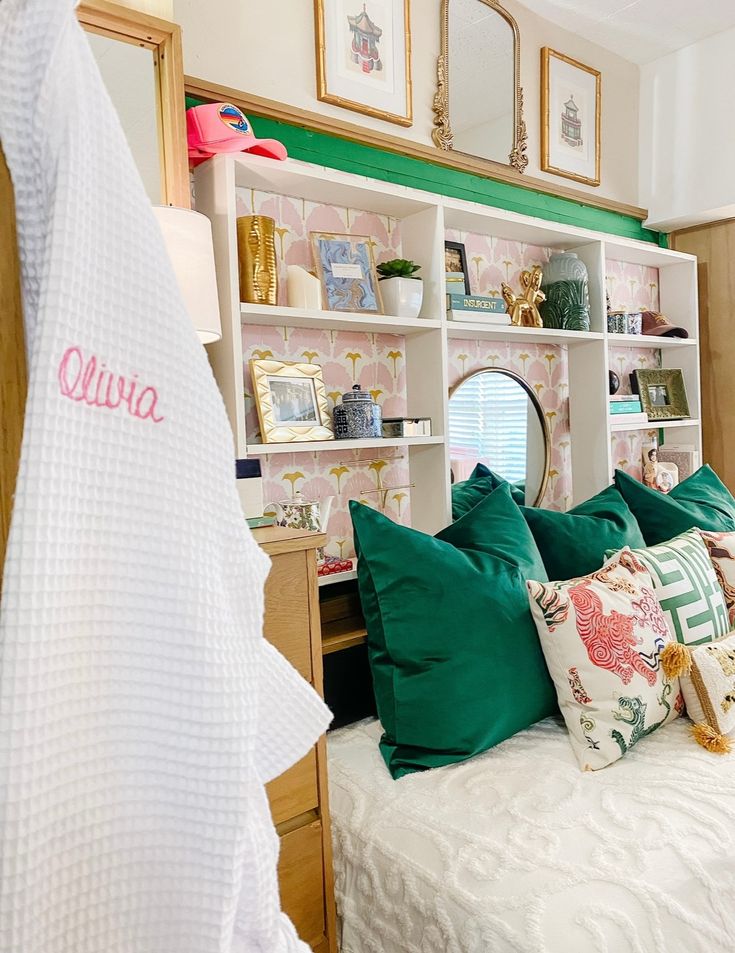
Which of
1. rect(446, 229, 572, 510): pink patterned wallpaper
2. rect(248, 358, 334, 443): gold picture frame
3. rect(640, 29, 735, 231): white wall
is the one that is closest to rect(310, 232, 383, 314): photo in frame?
rect(248, 358, 334, 443): gold picture frame

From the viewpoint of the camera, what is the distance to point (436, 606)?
161cm

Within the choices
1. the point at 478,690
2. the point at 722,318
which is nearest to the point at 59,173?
the point at 478,690

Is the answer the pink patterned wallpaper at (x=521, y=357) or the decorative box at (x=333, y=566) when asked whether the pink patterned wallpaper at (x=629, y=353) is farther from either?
the decorative box at (x=333, y=566)

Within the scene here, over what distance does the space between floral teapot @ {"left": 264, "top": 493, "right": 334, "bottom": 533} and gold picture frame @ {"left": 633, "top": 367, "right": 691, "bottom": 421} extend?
1.70 m

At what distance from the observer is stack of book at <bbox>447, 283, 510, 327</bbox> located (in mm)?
2244

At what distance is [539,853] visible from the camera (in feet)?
4.08

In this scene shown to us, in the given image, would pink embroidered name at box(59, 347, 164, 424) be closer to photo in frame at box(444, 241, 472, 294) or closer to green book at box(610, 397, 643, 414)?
photo in frame at box(444, 241, 472, 294)

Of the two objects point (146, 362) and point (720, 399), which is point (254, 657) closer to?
point (146, 362)

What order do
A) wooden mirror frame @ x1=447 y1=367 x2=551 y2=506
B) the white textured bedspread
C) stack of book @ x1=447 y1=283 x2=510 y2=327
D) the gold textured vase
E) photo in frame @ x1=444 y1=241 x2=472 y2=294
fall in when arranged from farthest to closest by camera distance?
wooden mirror frame @ x1=447 y1=367 x2=551 y2=506 → photo in frame @ x1=444 y1=241 x2=472 y2=294 → stack of book @ x1=447 y1=283 x2=510 y2=327 → the gold textured vase → the white textured bedspread

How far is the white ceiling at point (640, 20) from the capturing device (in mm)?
2686

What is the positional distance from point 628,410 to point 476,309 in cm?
91

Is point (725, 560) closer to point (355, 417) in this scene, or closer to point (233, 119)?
point (355, 417)

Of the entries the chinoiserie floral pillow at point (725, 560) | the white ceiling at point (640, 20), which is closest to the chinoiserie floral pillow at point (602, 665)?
the chinoiserie floral pillow at point (725, 560)

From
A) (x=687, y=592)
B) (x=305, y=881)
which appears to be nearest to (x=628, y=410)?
(x=687, y=592)
